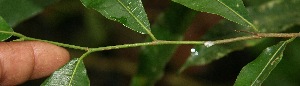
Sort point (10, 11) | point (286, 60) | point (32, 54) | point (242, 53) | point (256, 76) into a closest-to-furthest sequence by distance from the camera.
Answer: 1. point (256, 76)
2. point (32, 54)
3. point (10, 11)
4. point (286, 60)
5. point (242, 53)

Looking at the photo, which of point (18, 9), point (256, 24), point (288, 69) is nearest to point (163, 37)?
point (256, 24)

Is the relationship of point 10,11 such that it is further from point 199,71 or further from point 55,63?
point 199,71

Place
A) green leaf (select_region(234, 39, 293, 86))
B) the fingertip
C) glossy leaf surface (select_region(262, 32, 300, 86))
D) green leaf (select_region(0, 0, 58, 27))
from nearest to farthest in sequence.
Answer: green leaf (select_region(234, 39, 293, 86)), the fingertip, green leaf (select_region(0, 0, 58, 27)), glossy leaf surface (select_region(262, 32, 300, 86))

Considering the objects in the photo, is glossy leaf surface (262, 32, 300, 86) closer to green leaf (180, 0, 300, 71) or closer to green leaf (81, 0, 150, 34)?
green leaf (180, 0, 300, 71)

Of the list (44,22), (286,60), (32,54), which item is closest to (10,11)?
(32,54)

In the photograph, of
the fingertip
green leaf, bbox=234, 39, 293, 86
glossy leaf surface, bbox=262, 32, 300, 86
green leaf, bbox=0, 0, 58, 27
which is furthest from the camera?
glossy leaf surface, bbox=262, 32, 300, 86

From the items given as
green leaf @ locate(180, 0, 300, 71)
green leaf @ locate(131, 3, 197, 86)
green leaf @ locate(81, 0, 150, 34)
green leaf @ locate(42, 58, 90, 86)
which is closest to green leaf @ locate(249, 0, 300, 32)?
green leaf @ locate(180, 0, 300, 71)

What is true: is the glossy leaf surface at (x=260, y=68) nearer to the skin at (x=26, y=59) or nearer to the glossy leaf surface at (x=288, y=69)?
the skin at (x=26, y=59)
